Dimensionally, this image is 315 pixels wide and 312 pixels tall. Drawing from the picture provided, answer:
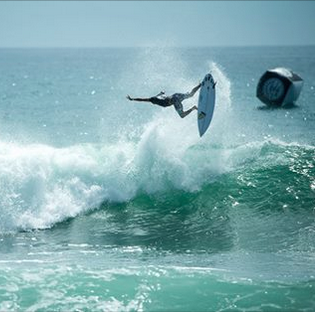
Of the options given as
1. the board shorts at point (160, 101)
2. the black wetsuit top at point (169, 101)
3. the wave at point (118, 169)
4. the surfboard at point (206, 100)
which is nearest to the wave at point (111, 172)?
the wave at point (118, 169)

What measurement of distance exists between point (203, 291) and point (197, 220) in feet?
16.8

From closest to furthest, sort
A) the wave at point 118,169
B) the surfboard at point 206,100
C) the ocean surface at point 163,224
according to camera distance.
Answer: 1. the ocean surface at point 163,224
2. the wave at point 118,169
3. the surfboard at point 206,100

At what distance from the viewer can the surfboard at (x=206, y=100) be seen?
17.1m

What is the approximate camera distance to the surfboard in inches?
672

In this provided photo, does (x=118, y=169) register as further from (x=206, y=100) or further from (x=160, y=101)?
(x=206, y=100)

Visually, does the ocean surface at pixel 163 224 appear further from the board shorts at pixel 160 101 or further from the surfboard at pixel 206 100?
the board shorts at pixel 160 101

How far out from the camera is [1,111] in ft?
135

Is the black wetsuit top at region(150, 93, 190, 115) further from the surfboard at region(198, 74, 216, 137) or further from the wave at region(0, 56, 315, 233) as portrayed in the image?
the wave at region(0, 56, 315, 233)

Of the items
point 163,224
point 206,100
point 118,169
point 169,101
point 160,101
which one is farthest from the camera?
point 118,169

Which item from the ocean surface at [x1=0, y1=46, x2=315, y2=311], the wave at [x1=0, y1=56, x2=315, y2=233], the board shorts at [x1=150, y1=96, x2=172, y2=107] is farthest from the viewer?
the wave at [x1=0, y1=56, x2=315, y2=233]

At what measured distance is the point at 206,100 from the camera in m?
17.2

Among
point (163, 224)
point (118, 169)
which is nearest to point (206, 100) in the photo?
point (118, 169)

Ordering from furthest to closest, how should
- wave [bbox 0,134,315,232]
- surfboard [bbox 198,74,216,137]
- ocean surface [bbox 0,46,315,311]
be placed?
surfboard [bbox 198,74,216,137] → wave [bbox 0,134,315,232] → ocean surface [bbox 0,46,315,311]

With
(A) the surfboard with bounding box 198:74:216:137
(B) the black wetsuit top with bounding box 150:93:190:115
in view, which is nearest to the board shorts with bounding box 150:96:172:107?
(B) the black wetsuit top with bounding box 150:93:190:115
